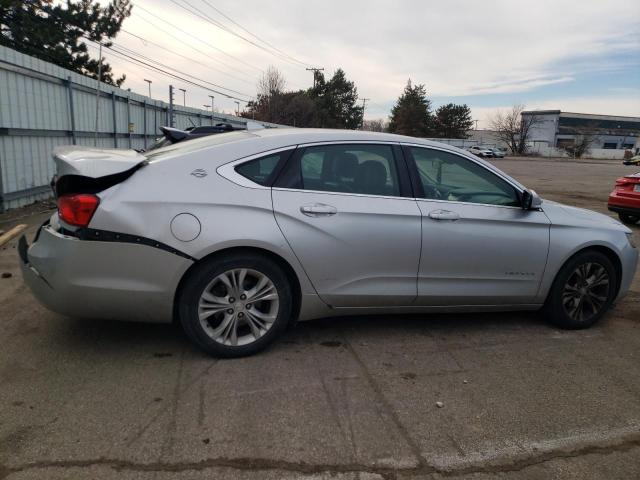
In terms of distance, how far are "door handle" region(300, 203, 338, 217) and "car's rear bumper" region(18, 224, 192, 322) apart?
86 cm

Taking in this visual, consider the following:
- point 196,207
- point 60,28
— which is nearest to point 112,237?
point 196,207

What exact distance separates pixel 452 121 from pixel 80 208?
92.9 meters

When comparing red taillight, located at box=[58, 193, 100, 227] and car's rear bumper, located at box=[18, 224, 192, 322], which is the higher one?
red taillight, located at box=[58, 193, 100, 227]

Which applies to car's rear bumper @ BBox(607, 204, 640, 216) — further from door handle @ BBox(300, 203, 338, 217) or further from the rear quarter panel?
the rear quarter panel

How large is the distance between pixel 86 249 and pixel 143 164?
68 cm

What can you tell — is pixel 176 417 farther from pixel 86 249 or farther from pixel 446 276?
pixel 446 276

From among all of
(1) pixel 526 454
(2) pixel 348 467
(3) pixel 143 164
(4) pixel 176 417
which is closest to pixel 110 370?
(4) pixel 176 417

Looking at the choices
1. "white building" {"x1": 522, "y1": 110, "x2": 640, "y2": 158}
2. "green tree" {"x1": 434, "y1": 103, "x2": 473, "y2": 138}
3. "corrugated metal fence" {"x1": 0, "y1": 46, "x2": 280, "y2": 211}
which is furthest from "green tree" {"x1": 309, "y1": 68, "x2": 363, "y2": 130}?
"corrugated metal fence" {"x1": 0, "y1": 46, "x2": 280, "y2": 211}

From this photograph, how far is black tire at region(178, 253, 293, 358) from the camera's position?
3.34 meters

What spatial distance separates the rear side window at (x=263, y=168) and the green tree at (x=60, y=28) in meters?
22.4

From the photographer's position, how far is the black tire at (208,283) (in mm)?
3344

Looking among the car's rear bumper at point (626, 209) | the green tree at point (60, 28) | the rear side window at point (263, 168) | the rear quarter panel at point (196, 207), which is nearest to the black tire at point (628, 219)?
the car's rear bumper at point (626, 209)

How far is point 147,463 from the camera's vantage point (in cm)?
246

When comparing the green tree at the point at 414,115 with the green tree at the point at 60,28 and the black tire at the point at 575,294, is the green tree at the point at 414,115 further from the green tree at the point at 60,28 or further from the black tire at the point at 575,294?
the black tire at the point at 575,294
